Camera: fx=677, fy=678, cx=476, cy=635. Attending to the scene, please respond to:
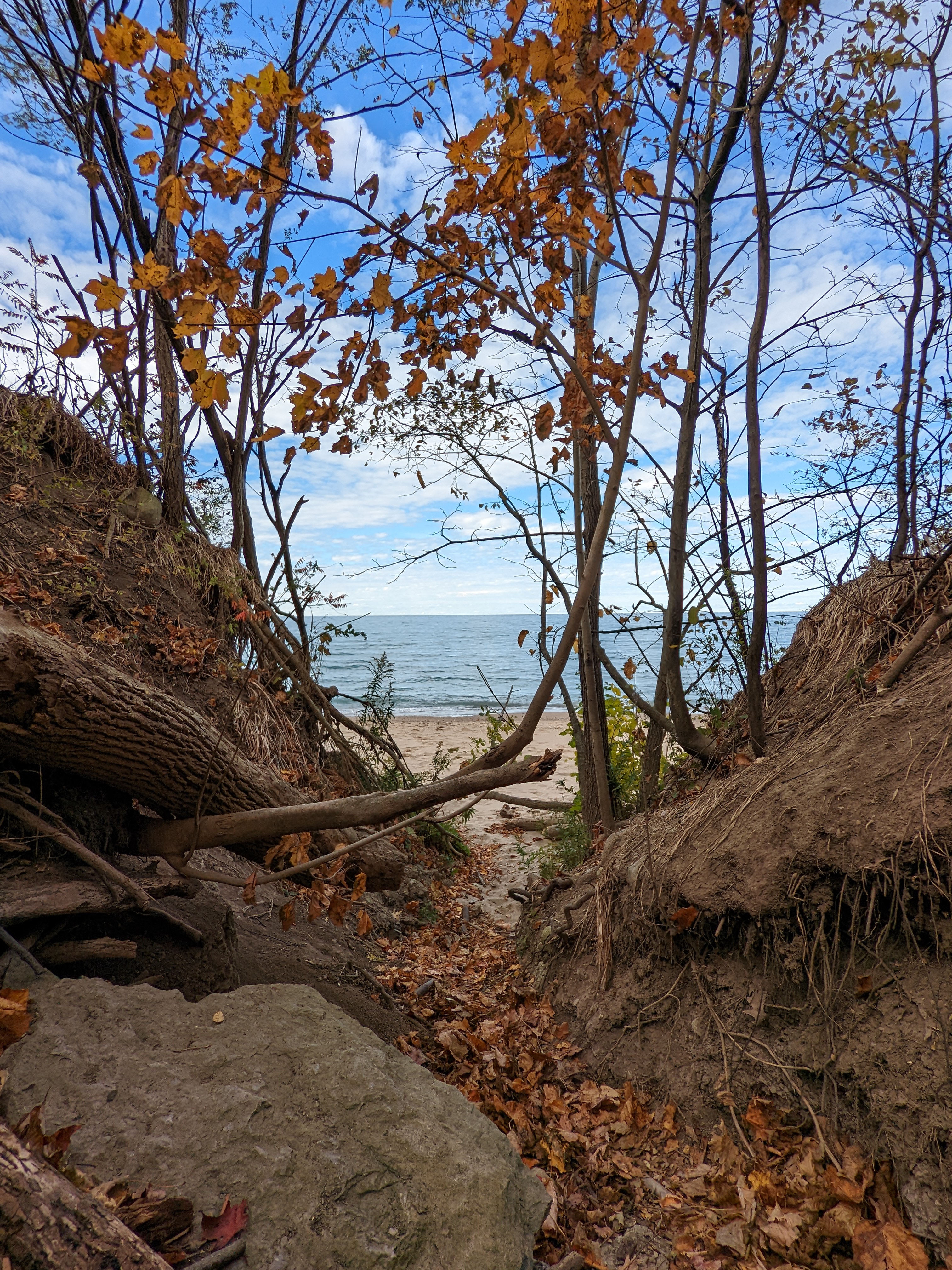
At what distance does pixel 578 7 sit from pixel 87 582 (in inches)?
187

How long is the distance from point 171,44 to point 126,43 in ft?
1.27

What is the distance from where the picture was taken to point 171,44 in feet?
8.66

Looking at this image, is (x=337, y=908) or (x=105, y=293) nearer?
(x=105, y=293)

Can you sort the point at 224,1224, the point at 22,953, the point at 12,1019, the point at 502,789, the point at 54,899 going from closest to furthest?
the point at 224,1224 < the point at 12,1019 < the point at 22,953 < the point at 54,899 < the point at 502,789

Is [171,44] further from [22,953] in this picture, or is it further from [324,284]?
[22,953]

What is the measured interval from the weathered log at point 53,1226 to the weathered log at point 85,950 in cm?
130

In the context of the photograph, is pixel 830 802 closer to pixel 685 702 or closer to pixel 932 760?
pixel 932 760

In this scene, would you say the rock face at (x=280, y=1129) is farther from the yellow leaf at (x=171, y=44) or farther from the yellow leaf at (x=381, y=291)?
the yellow leaf at (x=171, y=44)

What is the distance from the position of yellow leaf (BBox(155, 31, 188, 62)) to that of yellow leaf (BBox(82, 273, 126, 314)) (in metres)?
1.00

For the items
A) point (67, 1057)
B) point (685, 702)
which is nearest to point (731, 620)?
point (685, 702)

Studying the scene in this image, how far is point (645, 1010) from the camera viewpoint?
3.27m

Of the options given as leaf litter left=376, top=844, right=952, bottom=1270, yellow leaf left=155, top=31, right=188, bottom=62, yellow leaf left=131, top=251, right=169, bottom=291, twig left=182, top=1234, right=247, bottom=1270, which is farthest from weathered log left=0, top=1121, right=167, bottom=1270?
yellow leaf left=155, top=31, right=188, bottom=62

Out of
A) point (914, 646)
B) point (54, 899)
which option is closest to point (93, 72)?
point (54, 899)

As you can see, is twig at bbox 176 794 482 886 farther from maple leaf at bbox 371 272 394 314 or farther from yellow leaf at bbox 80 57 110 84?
yellow leaf at bbox 80 57 110 84
